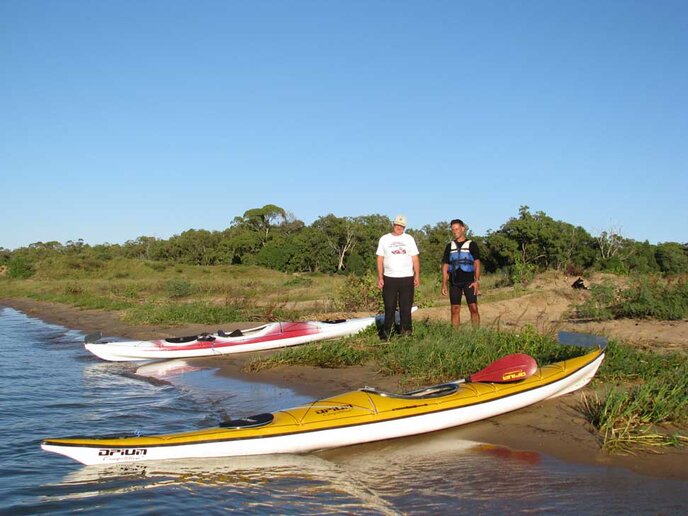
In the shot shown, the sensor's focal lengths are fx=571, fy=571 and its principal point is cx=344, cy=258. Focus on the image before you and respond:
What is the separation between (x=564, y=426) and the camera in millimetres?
4789

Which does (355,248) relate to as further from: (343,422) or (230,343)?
(343,422)

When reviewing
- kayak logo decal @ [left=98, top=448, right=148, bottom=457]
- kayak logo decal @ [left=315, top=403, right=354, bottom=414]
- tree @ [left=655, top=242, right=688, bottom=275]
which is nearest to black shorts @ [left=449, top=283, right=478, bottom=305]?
kayak logo decal @ [left=315, top=403, right=354, bottom=414]

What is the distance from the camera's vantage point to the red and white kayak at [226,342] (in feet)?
31.0

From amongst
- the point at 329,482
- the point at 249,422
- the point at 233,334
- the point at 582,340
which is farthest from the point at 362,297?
the point at 329,482

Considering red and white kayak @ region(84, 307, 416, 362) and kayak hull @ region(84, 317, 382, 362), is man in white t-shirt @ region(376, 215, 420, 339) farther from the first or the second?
kayak hull @ region(84, 317, 382, 362)

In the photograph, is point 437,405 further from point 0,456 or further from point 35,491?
point 0,456

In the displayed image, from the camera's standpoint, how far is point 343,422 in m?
4.47

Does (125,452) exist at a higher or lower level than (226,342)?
lower

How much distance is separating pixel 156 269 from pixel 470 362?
3733cm

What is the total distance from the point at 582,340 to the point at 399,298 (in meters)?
2.38

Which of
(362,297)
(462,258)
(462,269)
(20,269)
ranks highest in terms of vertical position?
(20,269)

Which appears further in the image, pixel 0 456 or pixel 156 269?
pixel 156 269

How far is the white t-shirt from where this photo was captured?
7398 millimetres

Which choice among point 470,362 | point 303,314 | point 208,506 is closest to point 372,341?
point 470,362
